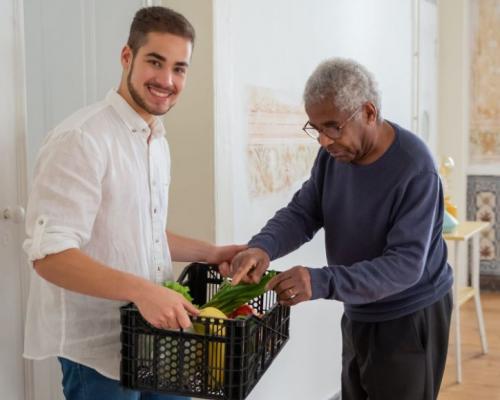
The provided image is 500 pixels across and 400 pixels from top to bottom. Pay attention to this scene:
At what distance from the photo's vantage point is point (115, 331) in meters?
1.66

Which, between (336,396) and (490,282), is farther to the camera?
(490,282)

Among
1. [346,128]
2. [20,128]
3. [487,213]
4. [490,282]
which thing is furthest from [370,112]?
[490,282]

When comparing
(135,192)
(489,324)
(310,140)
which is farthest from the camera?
(489,324)

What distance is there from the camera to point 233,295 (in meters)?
1.75

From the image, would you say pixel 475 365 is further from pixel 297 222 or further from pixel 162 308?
pixel 162 308

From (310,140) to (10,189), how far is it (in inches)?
59.6

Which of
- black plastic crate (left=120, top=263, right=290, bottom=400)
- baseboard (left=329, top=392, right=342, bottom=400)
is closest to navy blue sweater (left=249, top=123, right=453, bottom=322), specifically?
black plastic crate (left=120, top=263, right=290, bottom=400)

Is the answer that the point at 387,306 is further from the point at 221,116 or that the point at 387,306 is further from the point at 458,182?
the point at 458,182

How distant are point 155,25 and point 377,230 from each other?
81cm

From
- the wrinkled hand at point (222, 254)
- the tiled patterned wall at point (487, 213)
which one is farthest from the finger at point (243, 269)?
the tiled patterned wall at point (487, 213)

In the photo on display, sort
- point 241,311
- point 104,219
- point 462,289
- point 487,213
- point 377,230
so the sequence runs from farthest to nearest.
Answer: point 487,213, point 462,289, point 377,230, point 241,311, point 104,219

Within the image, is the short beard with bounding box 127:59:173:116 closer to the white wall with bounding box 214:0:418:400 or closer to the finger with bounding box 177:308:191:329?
the finger with bounding box 177:308:191:329

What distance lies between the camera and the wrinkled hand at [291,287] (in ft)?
5.61

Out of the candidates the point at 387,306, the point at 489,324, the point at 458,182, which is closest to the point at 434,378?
the point at 387,306
